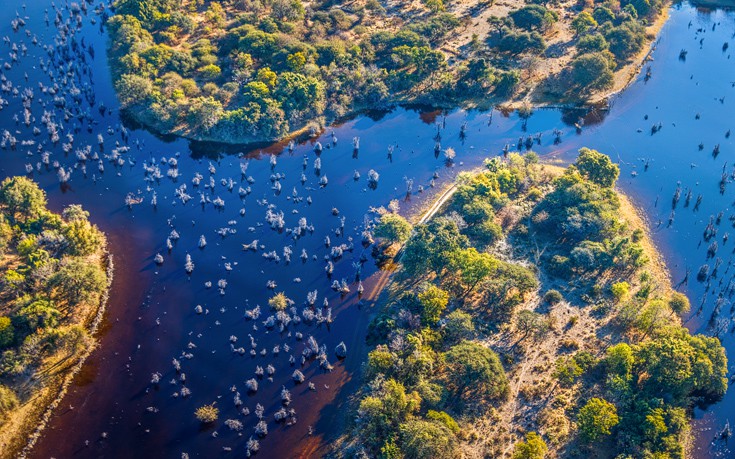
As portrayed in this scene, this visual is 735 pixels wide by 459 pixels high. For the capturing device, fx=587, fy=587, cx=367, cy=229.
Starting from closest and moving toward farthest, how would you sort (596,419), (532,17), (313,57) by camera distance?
1. (596,419)
2. (313,57)
3. (532,17)

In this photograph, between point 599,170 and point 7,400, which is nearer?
point 7,400

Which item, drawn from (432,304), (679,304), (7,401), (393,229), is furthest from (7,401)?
(679,304)

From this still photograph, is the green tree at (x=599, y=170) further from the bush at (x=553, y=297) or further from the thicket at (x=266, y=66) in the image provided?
the thicket at (x=266, y=66)

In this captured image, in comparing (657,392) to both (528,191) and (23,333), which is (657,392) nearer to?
(528,191)

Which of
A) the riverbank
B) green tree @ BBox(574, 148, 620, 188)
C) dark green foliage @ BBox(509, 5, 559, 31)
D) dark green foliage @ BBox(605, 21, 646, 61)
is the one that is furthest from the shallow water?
dark green foliage @ BBox(509, 5, 559, 31)

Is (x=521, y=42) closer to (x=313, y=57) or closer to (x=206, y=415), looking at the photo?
(x=313, y=57)

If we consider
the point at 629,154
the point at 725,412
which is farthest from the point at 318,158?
the point at 725,412

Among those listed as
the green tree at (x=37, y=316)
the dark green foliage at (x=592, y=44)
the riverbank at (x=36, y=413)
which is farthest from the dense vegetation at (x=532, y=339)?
the dark green foliage at (x=592, y=44)
